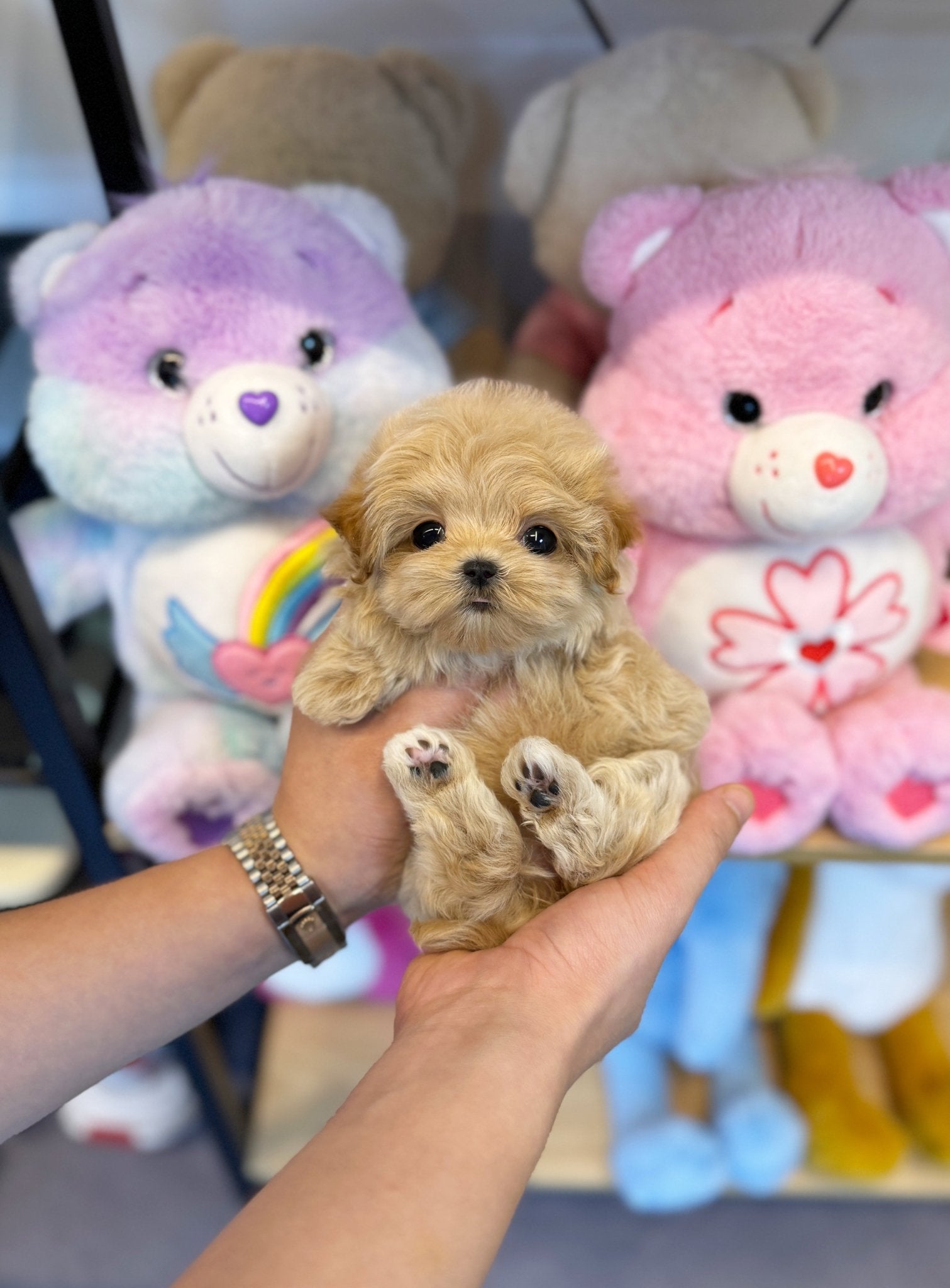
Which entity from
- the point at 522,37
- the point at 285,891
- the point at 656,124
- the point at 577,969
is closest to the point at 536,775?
the point at 577,969

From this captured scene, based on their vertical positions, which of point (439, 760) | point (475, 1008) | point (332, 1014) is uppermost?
point (439, 760)

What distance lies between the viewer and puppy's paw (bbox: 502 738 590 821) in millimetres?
560

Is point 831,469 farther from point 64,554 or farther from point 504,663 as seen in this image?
point 64,554

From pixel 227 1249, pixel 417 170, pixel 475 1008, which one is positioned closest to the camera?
pixel 227 1249

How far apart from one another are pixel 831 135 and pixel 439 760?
3.05ft

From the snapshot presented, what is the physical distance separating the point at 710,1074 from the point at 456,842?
2.62 ft

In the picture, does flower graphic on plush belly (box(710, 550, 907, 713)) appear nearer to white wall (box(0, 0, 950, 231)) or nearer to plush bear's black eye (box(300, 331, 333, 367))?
plush bear's black eye (box(300, 331, 333, 367))

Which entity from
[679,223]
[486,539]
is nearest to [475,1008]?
[486,539]

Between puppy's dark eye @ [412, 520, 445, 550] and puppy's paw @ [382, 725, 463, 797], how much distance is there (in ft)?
0.38

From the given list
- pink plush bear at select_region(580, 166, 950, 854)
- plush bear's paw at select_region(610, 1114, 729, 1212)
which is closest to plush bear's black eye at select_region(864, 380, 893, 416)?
pink plush bear at select_region(580, 166, 950, 854)

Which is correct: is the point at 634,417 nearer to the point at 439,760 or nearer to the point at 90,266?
the point at 439,760

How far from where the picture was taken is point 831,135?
1.09 m

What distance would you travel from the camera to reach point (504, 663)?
2.05 ft

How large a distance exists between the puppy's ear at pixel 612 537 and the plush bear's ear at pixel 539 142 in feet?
1.75
